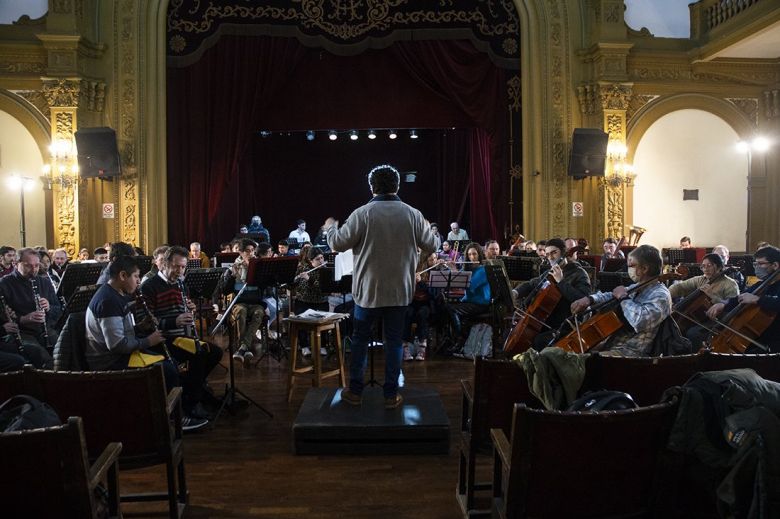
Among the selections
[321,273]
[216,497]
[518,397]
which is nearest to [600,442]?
[518,397]

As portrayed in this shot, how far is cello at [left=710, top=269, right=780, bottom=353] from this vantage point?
15.6 ft

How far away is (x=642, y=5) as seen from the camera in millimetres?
11570

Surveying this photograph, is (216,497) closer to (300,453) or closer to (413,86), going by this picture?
(300,453)

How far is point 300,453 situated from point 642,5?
10446 millimetres

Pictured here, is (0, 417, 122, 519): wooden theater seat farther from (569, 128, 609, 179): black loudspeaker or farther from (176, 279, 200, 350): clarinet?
(569, 128, 609, 179): black loudspeaker

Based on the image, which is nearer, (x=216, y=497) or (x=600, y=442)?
(x=600, y=442)

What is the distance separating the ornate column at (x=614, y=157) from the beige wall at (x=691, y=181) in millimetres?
727

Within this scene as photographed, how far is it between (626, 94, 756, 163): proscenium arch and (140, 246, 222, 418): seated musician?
875 centimetres

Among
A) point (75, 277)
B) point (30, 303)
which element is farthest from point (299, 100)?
point (30, 303)

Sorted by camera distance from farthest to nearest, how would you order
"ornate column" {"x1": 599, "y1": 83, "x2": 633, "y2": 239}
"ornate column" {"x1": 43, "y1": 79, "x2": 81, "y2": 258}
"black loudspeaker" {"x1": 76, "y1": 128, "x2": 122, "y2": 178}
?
"ornate column" {"x1": 599, "y1": 83, "x2": 633, "y2": 239}
"ornate column" {"x1": 43, "y1": 79, "x2": 81, "y2": 258}
"black loudspeaker" {"x1": 76, "y1": 128, "x2": 122, "y2": 178}

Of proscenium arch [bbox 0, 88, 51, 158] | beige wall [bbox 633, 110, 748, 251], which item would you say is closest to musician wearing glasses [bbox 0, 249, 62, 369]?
proscenium arch [bbox 0, 88, 51, 158]

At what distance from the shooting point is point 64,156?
10.4m

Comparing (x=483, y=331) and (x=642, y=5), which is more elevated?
(x=642, y=5)

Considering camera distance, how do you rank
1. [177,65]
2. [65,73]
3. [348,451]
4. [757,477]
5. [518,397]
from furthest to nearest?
1. [177,65]
2. [65,73]
3. [348,451]
4. [518,397]
5. [757,477]
